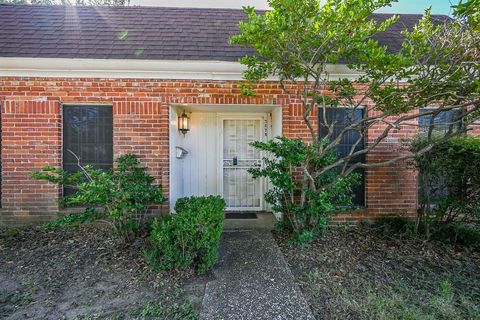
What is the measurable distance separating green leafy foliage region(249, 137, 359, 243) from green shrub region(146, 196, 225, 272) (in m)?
1.15

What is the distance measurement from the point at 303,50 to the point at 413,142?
2.37 meters

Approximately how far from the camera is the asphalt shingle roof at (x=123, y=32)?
14.2ft

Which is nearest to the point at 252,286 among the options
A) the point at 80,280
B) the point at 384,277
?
the point at 384,277

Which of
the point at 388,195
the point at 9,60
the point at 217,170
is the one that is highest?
the point at 9,60

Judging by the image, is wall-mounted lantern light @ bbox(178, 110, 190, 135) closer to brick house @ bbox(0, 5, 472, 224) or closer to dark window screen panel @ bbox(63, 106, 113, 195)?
brick house @ bbox(0, 5, 472, 224)

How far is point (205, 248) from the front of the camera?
289 centimetres

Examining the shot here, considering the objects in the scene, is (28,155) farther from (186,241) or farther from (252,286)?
(252,286)

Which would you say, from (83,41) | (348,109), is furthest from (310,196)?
(83,41)

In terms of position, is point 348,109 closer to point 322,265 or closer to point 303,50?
point 303,50

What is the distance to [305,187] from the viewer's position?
3.71m

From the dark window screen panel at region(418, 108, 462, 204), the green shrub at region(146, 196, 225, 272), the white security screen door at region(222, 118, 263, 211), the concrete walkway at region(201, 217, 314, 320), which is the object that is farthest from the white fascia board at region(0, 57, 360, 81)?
the concrete walkway at region(201, 217, 314, 320)

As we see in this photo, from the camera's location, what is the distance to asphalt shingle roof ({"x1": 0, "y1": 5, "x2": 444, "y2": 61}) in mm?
4336

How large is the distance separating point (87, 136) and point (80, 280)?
2538mm

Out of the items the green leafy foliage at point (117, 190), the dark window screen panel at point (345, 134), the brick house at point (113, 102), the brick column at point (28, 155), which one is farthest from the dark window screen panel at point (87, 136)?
the dark window screen panel at point (345, 134)
